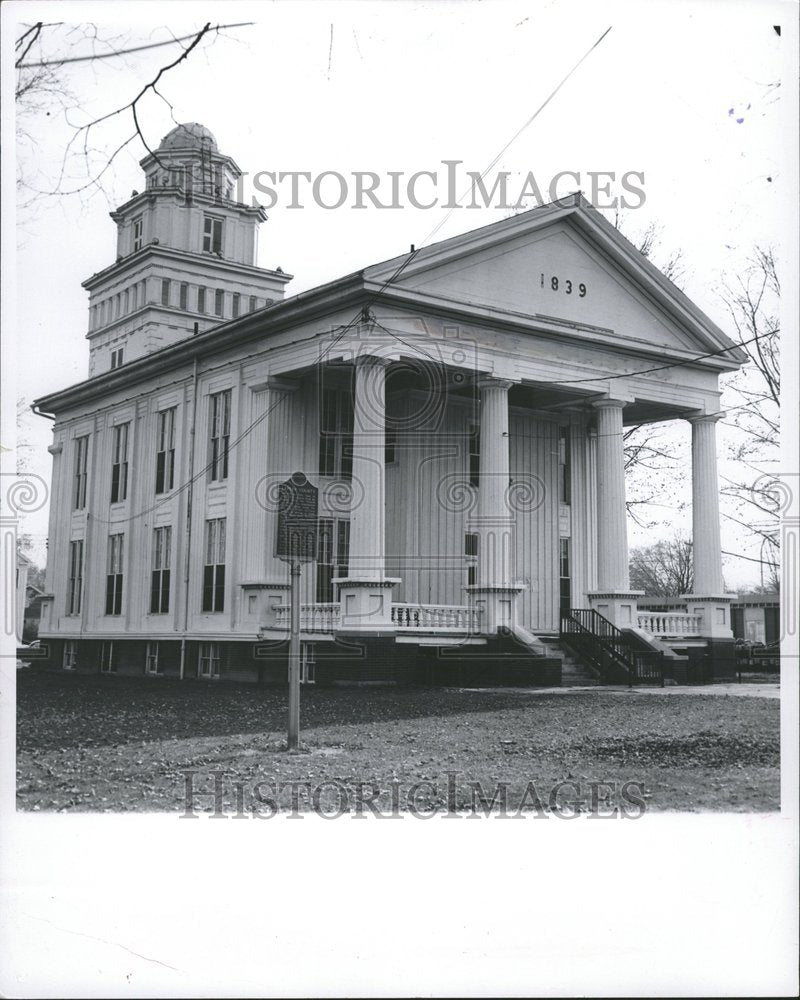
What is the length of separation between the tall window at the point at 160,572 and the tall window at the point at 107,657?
1.23m

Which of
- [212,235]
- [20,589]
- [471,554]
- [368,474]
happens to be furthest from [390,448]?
[20,589]

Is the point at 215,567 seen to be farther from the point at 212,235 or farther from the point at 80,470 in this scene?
the point at 212,235

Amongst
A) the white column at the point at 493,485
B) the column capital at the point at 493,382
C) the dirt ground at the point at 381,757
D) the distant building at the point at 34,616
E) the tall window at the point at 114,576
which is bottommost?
the dirt ground at the point at 381,757

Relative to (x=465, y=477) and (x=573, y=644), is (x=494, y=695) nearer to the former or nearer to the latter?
(x=573, y=644)

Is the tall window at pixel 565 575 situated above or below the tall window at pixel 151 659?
above

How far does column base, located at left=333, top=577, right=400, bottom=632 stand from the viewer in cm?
1773

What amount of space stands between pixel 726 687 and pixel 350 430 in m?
8.66

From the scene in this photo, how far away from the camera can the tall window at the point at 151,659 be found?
20669mm

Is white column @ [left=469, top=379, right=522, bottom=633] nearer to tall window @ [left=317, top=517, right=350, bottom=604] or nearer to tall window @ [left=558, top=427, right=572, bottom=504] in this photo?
tall window @ [left=317, top=517, right=350, bottom=604]

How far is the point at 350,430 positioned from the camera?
814 inches

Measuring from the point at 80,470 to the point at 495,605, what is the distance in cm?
868

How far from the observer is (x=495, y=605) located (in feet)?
64.4

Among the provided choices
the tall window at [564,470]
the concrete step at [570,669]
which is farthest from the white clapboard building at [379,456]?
the tall window at [564,470]

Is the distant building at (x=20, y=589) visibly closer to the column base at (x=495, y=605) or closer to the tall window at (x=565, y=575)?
the column base at (x=495, y=605)
